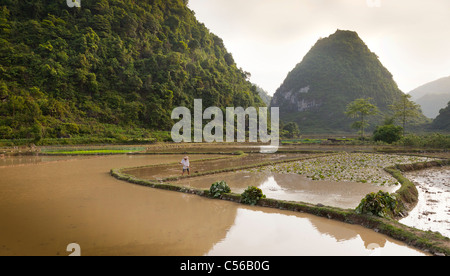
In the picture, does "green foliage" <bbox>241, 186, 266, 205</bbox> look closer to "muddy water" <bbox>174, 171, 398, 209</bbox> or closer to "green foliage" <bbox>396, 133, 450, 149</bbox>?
"muddy water" <bbox>174, 171, 398, 209</bbox>

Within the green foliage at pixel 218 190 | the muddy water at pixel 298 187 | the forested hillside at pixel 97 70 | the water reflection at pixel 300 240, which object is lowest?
the muddy water at pixel 298 187

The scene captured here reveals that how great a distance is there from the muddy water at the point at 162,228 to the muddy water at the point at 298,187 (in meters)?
2.19

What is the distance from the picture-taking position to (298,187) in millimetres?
11883

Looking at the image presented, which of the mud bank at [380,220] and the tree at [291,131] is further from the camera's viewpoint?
the tree at [291,131]

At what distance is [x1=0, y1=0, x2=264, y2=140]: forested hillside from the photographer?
120ft

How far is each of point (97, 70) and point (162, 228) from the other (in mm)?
52443

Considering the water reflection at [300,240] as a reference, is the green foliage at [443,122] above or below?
above

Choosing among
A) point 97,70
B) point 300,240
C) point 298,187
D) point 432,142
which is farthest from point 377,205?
point 97,70

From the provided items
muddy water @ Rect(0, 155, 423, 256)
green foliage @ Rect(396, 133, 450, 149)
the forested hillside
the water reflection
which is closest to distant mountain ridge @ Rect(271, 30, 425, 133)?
the forested hillside

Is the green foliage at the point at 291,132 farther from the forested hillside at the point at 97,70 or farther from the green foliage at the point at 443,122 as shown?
the green foliage at the point at 443,122

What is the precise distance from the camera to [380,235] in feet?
20.4

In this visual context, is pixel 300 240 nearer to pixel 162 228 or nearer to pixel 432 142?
pixel 162 228

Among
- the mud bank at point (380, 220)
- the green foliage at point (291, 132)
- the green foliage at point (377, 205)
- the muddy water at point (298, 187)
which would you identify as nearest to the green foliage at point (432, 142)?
the muddy water at point (298, 187)

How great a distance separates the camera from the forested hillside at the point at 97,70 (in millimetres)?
36625
